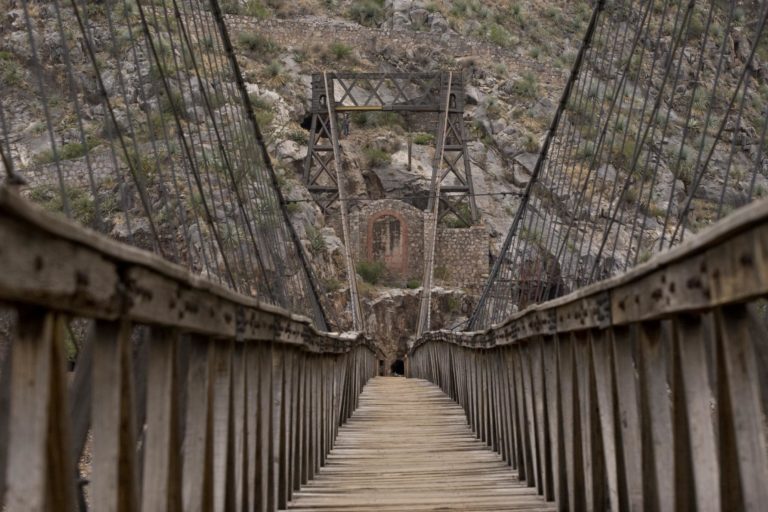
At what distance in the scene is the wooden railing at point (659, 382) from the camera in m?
1.57

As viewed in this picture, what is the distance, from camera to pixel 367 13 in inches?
1596

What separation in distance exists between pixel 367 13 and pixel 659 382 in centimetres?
3956

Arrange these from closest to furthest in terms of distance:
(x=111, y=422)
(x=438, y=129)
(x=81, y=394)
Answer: (x=111, y=422)
(x=81, y=394)
(x=438, y=129)

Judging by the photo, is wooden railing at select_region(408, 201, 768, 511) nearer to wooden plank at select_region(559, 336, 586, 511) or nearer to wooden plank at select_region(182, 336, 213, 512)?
wooden plank at select_region(559, 336, 586, 511)

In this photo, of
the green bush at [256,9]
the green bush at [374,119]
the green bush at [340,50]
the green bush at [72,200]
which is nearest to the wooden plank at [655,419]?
the green bush at [72,200]

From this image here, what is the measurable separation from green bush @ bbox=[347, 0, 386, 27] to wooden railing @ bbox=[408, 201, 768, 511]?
3735 centimetres

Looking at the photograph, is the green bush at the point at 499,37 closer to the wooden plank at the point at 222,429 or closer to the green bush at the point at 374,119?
the green bush at the point at 374,119

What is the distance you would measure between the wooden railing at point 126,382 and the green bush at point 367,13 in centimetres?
3801

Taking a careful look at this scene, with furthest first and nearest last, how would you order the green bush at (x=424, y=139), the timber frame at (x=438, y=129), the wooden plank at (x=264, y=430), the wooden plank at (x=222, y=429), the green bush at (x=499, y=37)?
the green bush at (x=499, y=37)
the green bush at (x=424, y=139)
the timber frame at (x=438, y=129)
the wooden plank at (x=264, y=430)
the wooden plank at (x=222, y=429)

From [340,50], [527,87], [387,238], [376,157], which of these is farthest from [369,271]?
[340,50]

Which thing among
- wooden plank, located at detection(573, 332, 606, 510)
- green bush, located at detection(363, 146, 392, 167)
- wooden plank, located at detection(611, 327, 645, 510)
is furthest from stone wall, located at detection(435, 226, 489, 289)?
wooden plank, located at detection(611, 327, 645, 510)

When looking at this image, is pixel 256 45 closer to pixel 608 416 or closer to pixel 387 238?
pixel 387 238

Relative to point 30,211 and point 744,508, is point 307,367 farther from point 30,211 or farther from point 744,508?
point 30,211

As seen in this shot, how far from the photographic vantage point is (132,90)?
25125 millimetres
